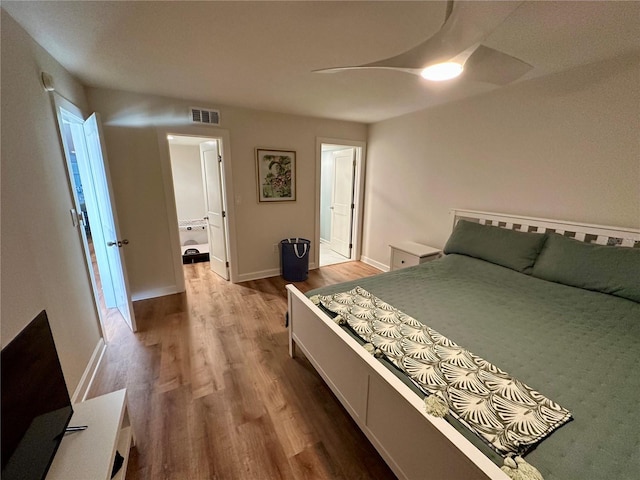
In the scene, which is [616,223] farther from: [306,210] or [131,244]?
[131,244]

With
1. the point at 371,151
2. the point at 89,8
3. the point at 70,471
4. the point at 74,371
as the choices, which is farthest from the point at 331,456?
the point at 371,151

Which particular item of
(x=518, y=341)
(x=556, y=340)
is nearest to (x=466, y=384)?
(x=518, y=341)

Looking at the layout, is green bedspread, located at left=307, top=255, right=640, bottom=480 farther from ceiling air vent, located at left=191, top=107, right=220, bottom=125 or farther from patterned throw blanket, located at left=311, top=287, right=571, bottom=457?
ceiling air vent, located at left=191, top=107, right=220, bottom=125

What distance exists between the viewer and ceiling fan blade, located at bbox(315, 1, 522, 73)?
970mm

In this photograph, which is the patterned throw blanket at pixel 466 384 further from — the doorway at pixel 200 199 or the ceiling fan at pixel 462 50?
the doorway at pixel 200 199

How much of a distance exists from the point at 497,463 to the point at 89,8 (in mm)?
2671

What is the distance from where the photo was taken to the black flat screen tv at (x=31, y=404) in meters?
0.81

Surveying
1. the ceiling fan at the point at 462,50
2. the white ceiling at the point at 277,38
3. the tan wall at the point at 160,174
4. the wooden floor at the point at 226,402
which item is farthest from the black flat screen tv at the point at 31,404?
the tan wall at the point at 160,174

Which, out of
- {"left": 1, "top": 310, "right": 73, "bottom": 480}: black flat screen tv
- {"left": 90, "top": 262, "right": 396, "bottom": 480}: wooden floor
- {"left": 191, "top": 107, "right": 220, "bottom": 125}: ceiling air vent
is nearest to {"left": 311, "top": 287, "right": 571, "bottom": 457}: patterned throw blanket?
{"left": 90, "top": 262, "right": 396, "bottom": 480}: wooden floor

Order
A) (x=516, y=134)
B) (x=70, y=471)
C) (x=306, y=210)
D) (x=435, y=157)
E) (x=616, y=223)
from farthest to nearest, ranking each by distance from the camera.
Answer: (x=306, y=210) → (x=435, y=157) → (x=516, y=134) → (x=616, y=223) → (x=70, y=471)

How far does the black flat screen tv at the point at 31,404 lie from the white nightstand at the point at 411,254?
303cm

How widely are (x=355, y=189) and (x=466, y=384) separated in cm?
372

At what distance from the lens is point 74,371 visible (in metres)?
1.73

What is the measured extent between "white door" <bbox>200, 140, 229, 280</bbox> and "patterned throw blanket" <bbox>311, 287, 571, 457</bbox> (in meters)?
2.57
